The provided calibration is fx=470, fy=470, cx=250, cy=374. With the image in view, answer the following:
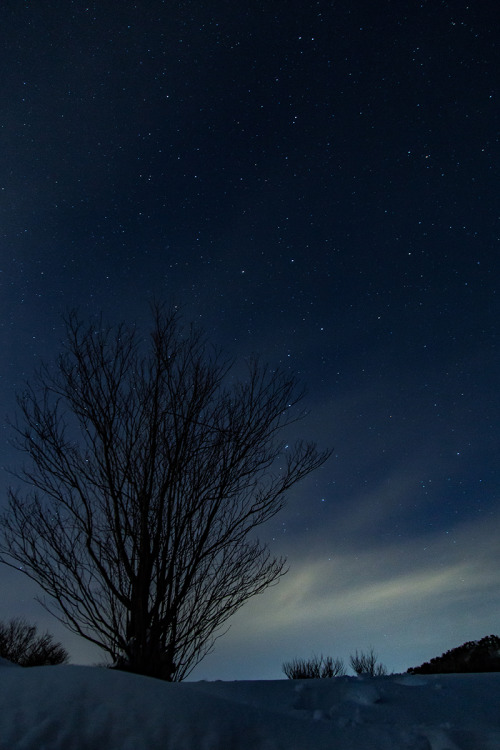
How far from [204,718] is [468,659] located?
24.4 feet

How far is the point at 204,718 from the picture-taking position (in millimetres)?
1634

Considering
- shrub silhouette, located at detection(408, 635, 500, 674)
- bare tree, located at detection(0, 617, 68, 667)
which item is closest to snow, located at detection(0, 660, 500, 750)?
shrub silhouette, located at detection(408, 635, 500, 674)

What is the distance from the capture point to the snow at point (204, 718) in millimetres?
1525

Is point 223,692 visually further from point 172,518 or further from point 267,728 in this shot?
point 172,518

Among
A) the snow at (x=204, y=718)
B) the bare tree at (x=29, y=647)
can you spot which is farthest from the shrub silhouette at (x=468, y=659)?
the bare tree at (x=29, y=647)

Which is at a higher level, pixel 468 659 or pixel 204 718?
pixel 204 718

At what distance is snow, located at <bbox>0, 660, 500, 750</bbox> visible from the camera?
5.00 feet

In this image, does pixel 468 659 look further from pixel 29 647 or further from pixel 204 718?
pixel 29 647

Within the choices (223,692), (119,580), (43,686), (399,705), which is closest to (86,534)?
(119,580)

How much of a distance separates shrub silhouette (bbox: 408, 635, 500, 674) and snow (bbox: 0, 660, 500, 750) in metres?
4.75

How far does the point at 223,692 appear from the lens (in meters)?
2.31

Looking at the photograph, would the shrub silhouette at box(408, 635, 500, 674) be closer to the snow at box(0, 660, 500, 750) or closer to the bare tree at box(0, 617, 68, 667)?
the snow at box(0, 660, 500, 750)

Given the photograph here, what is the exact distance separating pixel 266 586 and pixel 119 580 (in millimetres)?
1512

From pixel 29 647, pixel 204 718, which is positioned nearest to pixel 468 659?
pixel 204 718
